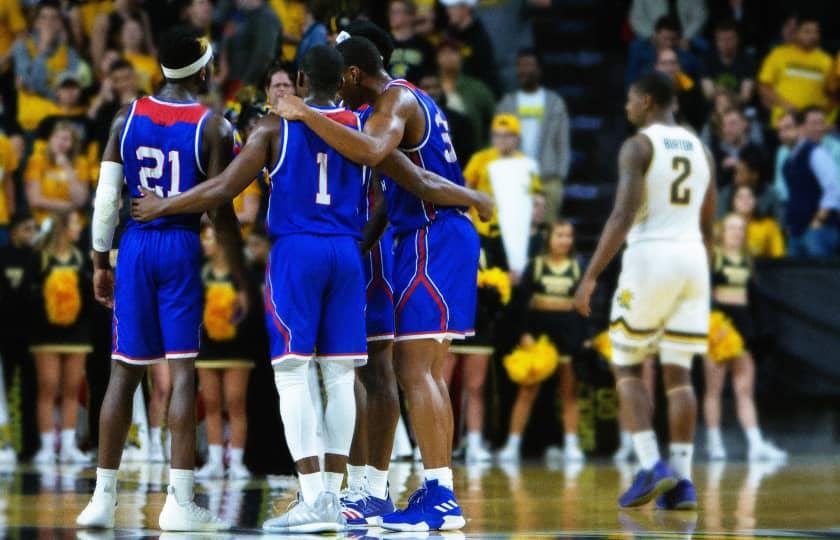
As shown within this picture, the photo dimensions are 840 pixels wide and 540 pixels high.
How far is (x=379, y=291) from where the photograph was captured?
26.2 ft

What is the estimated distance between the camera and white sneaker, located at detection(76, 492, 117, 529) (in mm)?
7477

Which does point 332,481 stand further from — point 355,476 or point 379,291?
point 379,291

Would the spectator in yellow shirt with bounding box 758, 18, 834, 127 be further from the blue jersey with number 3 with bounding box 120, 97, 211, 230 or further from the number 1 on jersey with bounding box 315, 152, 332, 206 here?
the blue jersey with number 3 with bounding box 120, 97, 211, 230

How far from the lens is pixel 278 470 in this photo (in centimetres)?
1066

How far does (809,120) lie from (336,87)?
927 centimetres

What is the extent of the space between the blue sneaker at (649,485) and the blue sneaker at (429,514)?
1.70m

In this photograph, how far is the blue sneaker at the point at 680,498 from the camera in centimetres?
893

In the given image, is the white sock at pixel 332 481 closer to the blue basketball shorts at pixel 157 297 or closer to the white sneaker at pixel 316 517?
the white sneaker at pixel 316 517

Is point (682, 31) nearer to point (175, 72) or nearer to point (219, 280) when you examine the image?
point (219, 280)

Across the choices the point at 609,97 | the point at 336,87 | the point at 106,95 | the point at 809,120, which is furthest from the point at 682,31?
the point at 336,87

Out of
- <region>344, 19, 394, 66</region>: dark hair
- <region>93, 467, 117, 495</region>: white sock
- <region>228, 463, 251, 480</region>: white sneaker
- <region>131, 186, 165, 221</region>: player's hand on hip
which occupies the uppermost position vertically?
<region>344, 19, 394, 66</region>: dark hair

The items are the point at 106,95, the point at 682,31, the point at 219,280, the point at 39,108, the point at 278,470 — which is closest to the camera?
the point at 278,470

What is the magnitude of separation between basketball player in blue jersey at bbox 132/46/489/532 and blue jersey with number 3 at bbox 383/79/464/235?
1.05 feet

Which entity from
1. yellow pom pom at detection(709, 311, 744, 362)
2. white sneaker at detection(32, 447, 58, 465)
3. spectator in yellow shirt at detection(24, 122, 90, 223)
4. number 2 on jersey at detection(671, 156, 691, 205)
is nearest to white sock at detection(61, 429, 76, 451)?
white sneaker at detection(32, 447, 58, 465)
